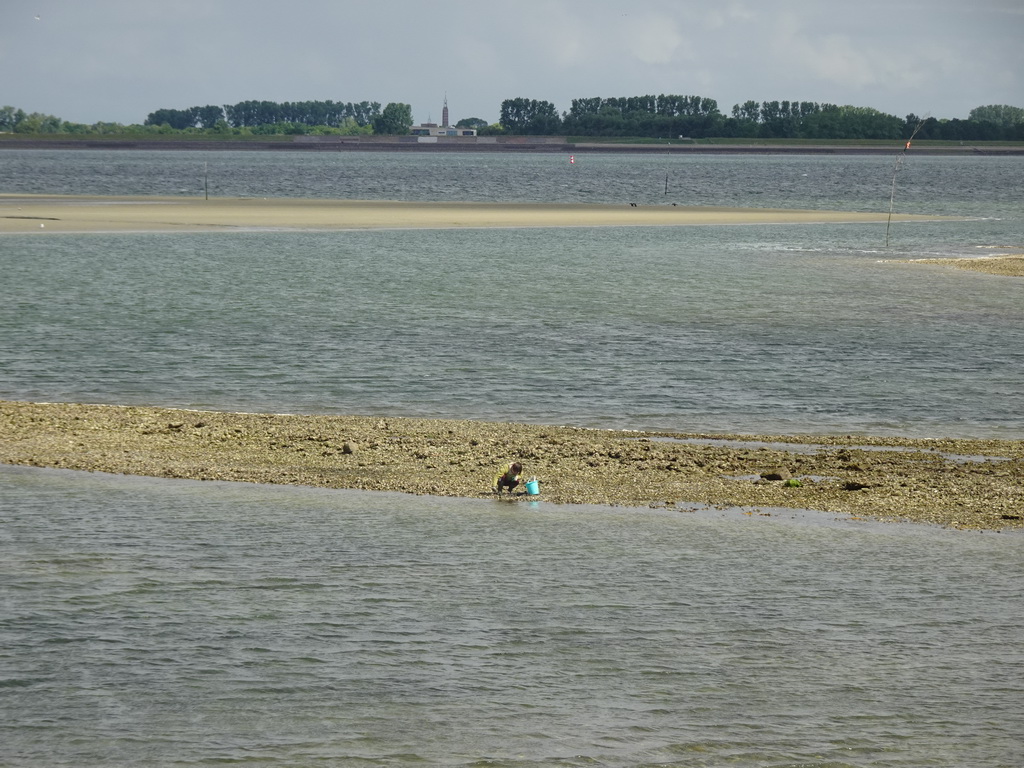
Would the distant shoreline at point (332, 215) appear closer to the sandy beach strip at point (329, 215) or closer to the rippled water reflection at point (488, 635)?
the sandy beach strip at point (329, 215)

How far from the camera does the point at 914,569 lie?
46.8ft

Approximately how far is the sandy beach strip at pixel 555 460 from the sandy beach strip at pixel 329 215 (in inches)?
1935

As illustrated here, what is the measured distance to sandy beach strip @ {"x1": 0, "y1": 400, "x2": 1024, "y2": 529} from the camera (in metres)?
17.0

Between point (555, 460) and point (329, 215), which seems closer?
point (555, 460)

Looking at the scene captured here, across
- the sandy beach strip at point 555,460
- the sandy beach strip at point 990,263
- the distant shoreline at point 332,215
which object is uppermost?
the distant shoreline at point 332,215

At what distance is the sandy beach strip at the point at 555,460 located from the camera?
55.8 feet

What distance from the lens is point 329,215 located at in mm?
82812

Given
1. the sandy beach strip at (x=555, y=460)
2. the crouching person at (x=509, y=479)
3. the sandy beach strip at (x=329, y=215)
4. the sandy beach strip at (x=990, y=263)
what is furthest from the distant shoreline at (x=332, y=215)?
the crouching person at (x=509, y=479)

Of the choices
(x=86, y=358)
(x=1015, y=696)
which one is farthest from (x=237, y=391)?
(x=1015, y=696)

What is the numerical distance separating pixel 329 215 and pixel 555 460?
217ft

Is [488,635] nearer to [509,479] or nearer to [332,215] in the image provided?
[509,479]

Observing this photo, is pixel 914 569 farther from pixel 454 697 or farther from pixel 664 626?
pixel 454 697

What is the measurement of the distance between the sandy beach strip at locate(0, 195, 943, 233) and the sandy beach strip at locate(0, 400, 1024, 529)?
49146 millimetres

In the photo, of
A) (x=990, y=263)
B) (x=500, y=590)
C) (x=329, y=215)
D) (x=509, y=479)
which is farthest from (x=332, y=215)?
(x=500, y=590)
